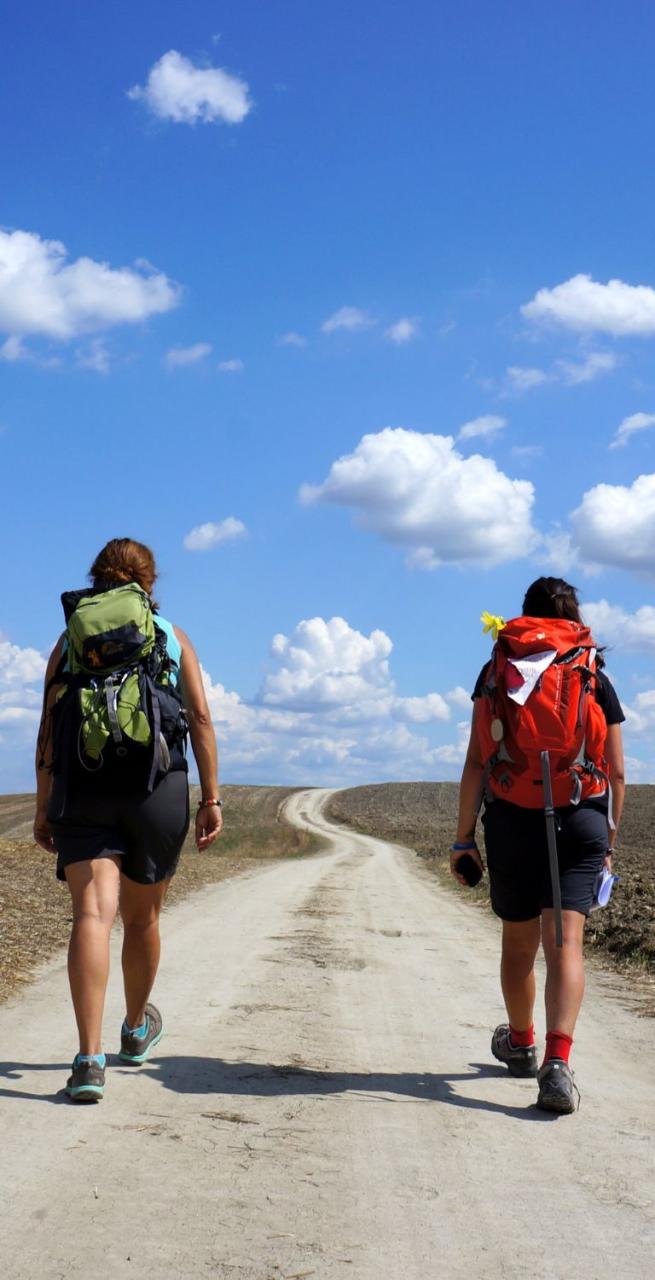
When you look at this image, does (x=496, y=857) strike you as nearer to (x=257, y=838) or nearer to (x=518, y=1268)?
(x=518, y=1268)

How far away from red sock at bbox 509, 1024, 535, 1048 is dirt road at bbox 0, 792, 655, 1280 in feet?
0.63

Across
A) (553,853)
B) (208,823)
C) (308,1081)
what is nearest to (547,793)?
(553,853)

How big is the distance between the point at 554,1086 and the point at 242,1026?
195cm

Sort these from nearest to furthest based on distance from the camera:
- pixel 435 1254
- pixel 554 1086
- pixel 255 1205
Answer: pixel 435 1254 → pixel 255 1205 → pixel 554 1086

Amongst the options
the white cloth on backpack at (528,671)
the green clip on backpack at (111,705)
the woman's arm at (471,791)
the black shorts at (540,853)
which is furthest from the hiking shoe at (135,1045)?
the white cloth on backpack at (528,671)

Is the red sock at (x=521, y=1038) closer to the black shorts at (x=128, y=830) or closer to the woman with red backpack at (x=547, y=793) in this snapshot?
the woman with red backpack at (x=547, y=793)

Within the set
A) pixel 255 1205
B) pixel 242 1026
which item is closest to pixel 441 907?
pixel 242 1026

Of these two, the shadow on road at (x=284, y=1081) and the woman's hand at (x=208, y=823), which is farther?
the woman's hand at (x=208, y=823)

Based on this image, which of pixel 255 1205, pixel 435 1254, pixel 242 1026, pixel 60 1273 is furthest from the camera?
pixel 242 1026

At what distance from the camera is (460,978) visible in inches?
313

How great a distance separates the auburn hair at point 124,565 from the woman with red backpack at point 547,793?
1458 millimetres

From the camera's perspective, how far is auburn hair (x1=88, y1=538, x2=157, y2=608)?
4.38 metres

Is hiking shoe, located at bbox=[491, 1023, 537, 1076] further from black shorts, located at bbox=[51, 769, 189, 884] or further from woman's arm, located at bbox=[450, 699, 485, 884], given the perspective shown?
black shorts, located at bbox=[51, 769, 189, 884]

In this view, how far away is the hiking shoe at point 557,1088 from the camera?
13.5 ft
